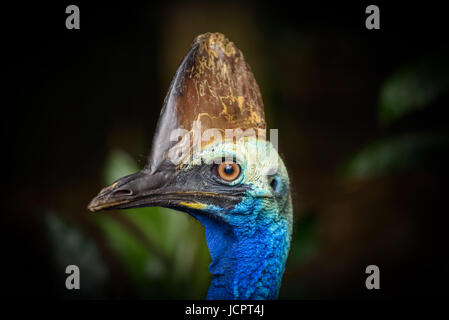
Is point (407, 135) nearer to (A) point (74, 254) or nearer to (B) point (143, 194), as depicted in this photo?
(B) point (143, 194)

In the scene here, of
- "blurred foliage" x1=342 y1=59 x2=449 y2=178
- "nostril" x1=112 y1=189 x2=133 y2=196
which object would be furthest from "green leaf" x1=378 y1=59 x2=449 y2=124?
"nostril" x1=112 y1=189 x2=133 y2=196

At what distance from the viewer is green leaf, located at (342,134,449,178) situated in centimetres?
278

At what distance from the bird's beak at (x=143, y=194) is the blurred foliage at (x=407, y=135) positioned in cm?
160

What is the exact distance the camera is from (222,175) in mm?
1446

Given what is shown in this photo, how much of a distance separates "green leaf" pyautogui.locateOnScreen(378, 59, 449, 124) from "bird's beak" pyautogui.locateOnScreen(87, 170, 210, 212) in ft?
5.26

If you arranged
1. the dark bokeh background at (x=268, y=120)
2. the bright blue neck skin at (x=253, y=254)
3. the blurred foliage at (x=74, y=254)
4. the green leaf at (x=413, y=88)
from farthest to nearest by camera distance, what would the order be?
the dark bokeh background at (x=268, y=120) < the blurred foliage at (x=74, y=254) < the green leaf at (x=413, y=88) < the bright blue neck skin at (x=253, y=254)

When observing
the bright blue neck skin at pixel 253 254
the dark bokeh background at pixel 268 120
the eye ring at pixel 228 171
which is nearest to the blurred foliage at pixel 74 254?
the dark bokeh background at pixel 268 120

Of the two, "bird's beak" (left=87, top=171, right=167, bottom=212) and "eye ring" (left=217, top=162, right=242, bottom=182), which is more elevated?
"eye ring" (left=217, top=162, right=242, bottom=182)

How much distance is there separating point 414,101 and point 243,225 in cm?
160

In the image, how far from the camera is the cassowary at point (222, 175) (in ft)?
4.49

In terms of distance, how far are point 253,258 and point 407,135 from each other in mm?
1796

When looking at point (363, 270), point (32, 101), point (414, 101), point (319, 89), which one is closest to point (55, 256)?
point (32, 101)

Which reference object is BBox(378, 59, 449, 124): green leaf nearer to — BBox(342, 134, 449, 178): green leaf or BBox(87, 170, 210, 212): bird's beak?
BBox(342, 134, 449, 178): green leaf

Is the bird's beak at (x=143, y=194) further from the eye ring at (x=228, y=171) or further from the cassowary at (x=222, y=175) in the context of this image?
the eye ring at (x=228, y=171)
